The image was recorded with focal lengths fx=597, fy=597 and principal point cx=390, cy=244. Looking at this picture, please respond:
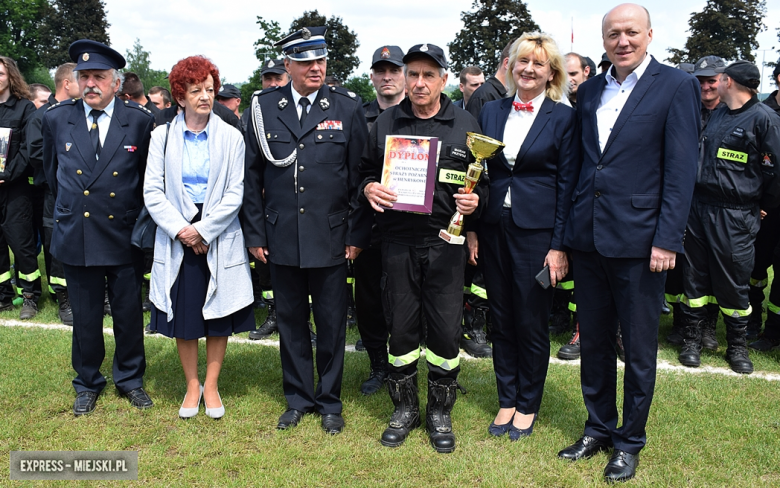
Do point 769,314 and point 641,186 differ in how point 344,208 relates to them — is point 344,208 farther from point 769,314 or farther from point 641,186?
point 769,314

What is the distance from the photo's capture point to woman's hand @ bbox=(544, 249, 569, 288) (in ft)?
12.8

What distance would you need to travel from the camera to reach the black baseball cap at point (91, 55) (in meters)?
4.44

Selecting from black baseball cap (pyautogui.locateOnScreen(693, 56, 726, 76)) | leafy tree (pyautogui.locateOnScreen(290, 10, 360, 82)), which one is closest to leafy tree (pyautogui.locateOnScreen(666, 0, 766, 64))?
leafy tree (pyautogui.locateOnScreen(290, 10, 360, 82))

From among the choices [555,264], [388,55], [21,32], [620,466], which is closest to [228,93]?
[388,55]

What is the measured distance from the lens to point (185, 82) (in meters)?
4.23

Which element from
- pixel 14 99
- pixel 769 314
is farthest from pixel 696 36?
pixel 14 99

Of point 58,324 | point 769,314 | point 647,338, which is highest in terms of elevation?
point 647,338

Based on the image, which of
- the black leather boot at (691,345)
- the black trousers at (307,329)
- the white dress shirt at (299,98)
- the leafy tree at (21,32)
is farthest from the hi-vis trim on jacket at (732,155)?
the leafy tree at (21,32)

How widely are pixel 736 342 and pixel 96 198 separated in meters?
6.00

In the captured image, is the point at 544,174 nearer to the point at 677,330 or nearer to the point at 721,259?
the point at 721,259

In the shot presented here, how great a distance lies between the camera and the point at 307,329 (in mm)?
4594

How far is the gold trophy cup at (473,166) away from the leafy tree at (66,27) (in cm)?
6258

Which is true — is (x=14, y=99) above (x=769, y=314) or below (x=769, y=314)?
above

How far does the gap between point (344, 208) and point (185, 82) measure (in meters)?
1.43
